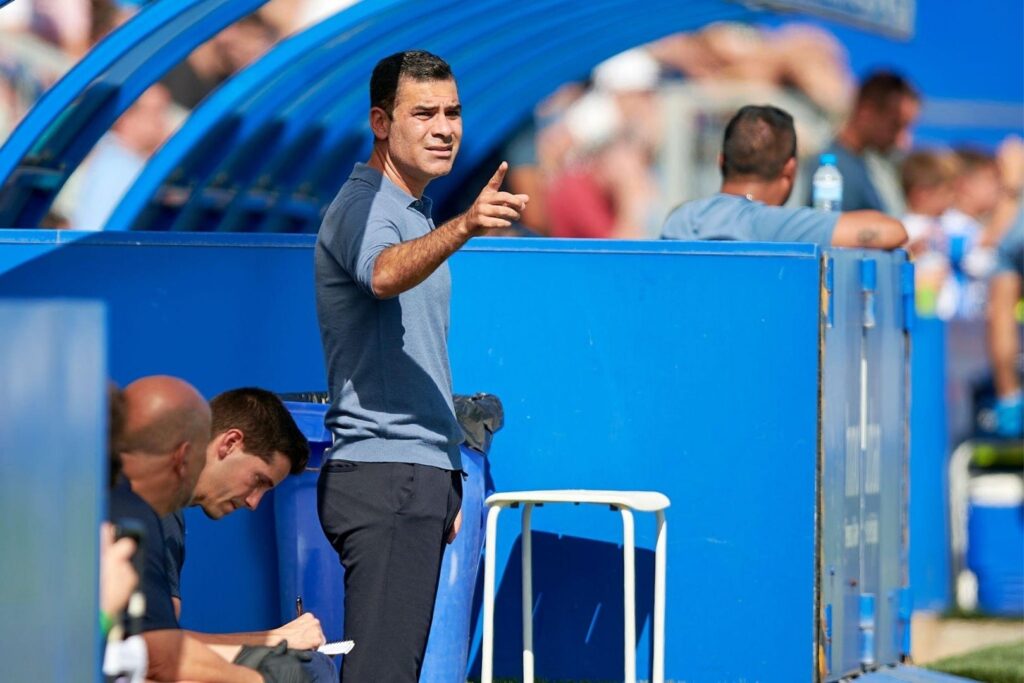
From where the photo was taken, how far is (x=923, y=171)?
11688mm

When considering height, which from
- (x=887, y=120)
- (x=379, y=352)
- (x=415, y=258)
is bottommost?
(x=379, y=352)

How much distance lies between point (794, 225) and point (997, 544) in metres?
4.22

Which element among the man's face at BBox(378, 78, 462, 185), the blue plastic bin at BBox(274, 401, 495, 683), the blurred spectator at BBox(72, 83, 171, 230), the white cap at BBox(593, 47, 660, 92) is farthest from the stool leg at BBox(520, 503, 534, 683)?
the white cap at BBox(593, 47, 660, 92)

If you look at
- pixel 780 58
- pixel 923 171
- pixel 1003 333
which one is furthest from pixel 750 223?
pixel 780 58

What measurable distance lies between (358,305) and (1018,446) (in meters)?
6.56

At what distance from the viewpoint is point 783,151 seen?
6.53m

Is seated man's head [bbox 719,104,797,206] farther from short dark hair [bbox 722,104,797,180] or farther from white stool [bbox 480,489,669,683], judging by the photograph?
white stool [bbox 480,489,669,683]

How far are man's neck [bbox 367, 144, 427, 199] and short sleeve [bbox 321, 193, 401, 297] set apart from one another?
0.45ft

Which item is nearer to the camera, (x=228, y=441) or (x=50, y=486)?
(x=50, y=486)

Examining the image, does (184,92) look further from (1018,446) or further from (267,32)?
(1018,446)

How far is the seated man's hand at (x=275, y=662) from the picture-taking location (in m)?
4.21

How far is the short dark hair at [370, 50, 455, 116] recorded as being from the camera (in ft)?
14.6

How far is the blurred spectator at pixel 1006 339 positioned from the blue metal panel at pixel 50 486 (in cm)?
822

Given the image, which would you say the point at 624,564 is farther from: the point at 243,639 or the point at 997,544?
the point at 997,544
